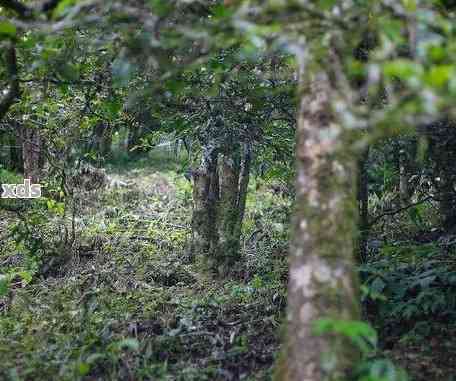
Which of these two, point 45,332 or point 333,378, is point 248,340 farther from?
point 333,378

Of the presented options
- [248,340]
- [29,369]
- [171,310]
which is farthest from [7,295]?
[248,340]

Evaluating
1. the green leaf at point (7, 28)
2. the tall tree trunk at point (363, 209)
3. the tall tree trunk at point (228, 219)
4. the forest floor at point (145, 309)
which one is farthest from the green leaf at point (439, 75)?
the tall tree trunk at point (228, 219)

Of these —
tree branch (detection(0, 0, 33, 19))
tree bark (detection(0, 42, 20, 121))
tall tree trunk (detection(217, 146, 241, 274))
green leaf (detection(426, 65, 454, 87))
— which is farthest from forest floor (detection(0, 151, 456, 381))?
tree branch (detection(0, 0, 33, 19))

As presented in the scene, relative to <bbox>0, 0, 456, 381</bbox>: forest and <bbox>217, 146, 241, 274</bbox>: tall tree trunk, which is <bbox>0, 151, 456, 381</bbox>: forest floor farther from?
<bbox>217, 146, 241, 274</bbox>: tall tree trunk

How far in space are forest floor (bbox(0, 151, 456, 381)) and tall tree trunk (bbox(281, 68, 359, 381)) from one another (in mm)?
1098

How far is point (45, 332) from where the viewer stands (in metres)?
4.91

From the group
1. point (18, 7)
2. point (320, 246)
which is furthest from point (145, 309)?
point (320, 246)

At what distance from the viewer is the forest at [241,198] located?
270cm

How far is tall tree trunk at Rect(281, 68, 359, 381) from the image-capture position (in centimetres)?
281

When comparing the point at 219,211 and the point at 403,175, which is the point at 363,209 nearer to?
the point at 403,175

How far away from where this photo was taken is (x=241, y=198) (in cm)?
781

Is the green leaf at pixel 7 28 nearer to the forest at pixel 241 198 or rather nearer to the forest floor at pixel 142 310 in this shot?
the forest at pixel 241 198

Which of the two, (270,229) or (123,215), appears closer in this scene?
(270,229)

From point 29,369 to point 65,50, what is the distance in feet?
7.96
